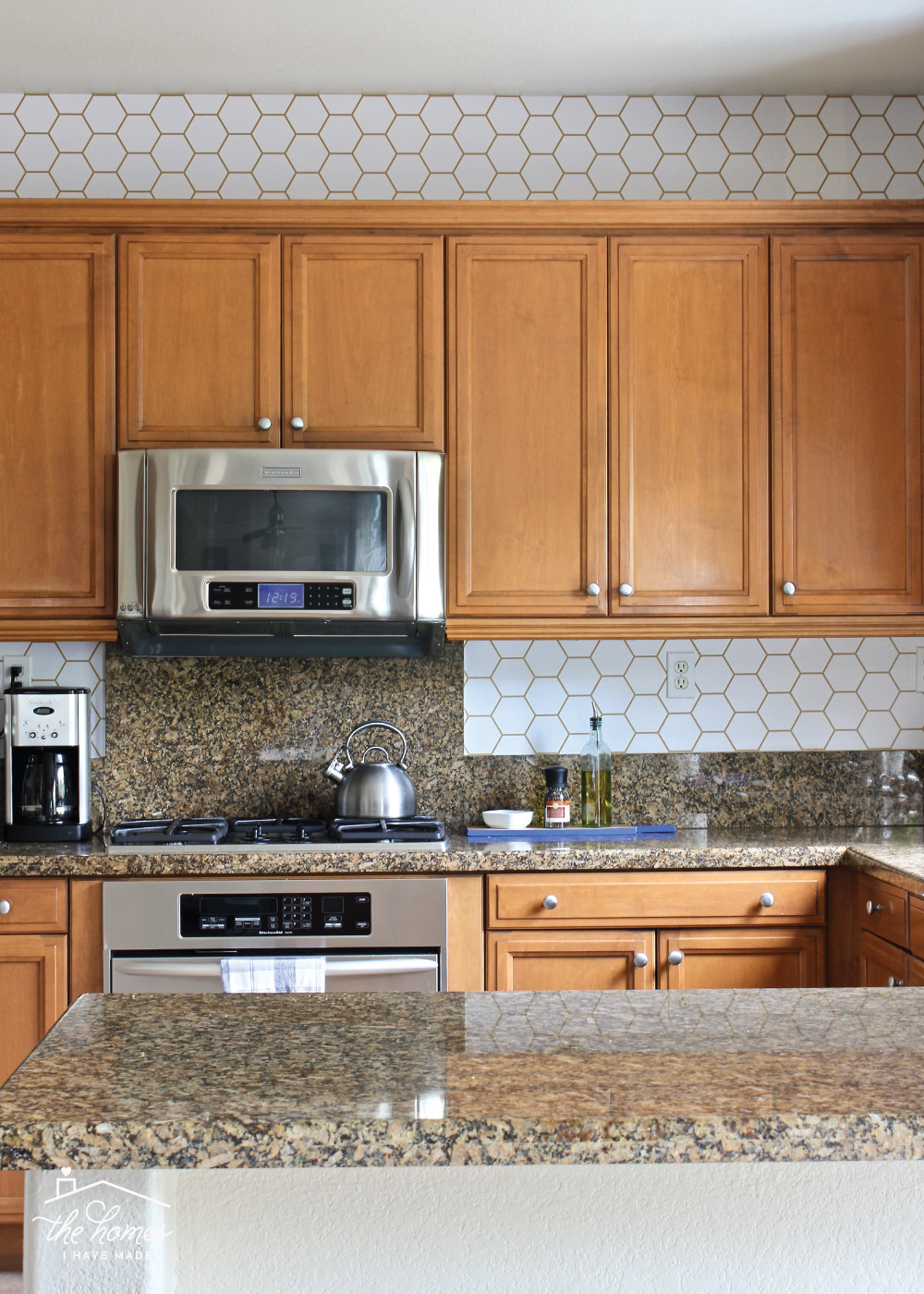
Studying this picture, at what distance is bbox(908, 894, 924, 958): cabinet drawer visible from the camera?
2143mm

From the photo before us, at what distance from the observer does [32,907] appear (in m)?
2.41

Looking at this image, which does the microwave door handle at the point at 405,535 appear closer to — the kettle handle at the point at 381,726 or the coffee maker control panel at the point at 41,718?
the kettle handle at the point at 381,726

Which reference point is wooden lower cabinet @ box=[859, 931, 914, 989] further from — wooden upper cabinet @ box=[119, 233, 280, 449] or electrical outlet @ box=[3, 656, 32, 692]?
electrical outlet @ box=[3, 656, 32, 692]

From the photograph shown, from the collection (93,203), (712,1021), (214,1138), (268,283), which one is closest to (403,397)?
(268,283)

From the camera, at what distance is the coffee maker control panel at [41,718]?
2637mm

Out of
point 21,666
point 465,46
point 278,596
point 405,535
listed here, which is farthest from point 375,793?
point 465,46

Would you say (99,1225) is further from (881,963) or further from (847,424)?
(847,424)

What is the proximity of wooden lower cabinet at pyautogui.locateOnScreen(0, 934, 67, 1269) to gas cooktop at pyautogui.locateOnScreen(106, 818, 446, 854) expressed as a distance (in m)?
0.27

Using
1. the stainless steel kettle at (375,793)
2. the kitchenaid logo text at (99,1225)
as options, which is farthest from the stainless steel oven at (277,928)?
the kitchenaid logo text at (99,1225)

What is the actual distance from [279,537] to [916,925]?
5.56ft

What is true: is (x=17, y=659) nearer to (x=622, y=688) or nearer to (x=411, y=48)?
(x=622, y=688)

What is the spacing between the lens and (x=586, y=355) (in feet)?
8.93

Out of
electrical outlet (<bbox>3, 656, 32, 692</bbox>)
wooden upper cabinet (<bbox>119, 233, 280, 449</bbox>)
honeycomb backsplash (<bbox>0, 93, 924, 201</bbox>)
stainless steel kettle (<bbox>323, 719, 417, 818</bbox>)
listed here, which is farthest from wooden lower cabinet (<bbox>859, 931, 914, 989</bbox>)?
electrical outlet (<bbox>3, 656, 32, 692</bbox>)

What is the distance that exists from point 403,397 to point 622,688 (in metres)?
1.04
